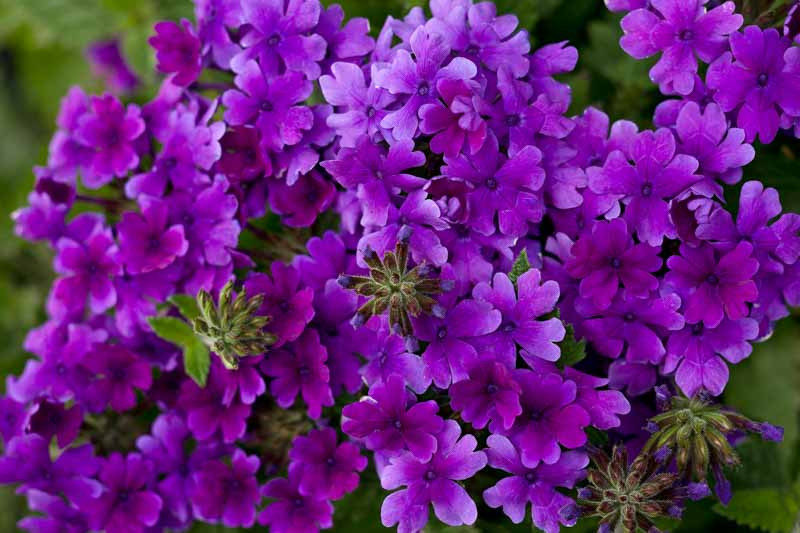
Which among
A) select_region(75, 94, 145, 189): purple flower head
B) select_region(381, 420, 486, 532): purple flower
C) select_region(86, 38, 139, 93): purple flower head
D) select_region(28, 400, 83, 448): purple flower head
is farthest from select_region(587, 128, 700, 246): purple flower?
select_region(86, 38, 139, 93): purple flower head

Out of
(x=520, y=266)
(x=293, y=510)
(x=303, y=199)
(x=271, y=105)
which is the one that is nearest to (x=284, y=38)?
(x=271, y=105)

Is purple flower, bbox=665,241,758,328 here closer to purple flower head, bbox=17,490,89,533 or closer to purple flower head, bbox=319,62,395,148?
purple flower head, bbox=319,62,395,148

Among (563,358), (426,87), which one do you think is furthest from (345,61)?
(563,358)

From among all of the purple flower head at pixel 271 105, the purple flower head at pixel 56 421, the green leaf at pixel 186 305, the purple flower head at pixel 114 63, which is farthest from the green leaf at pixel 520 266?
the purple flower head at pixel 114 63

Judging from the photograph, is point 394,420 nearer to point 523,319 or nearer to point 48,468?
point 523,319

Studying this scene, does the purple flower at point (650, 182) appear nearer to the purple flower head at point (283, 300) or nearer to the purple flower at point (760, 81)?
the purple flower at point (760, 81)
